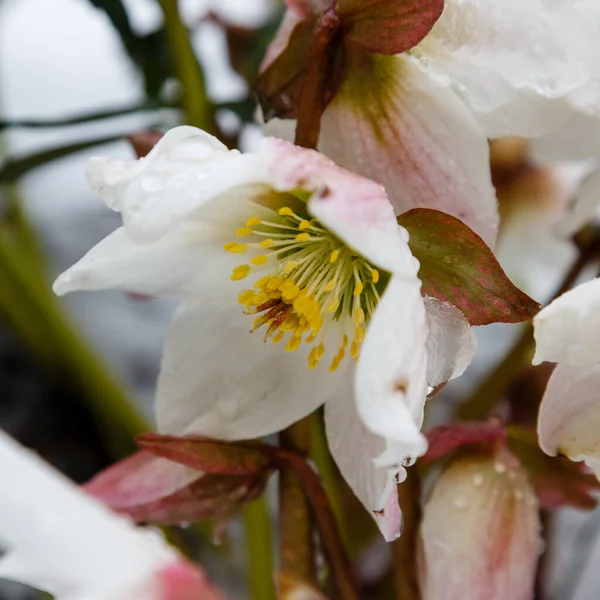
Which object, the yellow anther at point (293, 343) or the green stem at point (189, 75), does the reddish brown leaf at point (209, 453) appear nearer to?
the yellow anther at point (293, 343)

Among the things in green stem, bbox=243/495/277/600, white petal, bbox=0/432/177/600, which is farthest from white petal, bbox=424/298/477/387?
green stem, bbox=243/495/277/600

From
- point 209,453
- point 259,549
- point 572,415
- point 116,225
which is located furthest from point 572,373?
point 116,225

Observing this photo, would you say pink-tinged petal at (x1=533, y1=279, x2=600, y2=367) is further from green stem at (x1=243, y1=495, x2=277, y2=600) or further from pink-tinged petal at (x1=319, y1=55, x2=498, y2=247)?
green stem at (x1=243, y1=495, x2=277, y2=600)

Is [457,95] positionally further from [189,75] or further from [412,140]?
[189,75]

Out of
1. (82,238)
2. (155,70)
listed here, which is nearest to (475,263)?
(155,70)

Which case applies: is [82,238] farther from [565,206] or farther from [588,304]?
[588,304]

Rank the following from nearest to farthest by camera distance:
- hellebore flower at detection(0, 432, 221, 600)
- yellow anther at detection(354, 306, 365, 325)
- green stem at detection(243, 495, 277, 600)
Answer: hellebore flower at detection(0, 432, 221, 600)
yellow anther at detection(354, 306, 365, 325)
green stem at detection(243, 495, 277, 600)
